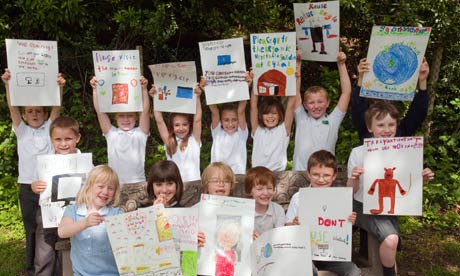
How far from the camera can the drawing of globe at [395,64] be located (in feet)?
13.9

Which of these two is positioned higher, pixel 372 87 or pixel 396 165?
pixel 372 87

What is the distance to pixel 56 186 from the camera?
3.63 meters

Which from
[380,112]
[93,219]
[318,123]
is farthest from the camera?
[318,123]

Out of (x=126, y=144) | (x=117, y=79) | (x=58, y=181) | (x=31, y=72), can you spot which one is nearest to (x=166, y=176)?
(x=58, y=181)

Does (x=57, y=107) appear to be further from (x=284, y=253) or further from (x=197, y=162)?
(x=284, y=253)

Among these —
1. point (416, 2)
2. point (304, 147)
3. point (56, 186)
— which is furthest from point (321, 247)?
point (416, 2)

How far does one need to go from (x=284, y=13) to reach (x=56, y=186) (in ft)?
16.0

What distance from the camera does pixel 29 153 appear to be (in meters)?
4.29

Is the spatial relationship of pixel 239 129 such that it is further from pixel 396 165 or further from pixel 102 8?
pixel 102 8

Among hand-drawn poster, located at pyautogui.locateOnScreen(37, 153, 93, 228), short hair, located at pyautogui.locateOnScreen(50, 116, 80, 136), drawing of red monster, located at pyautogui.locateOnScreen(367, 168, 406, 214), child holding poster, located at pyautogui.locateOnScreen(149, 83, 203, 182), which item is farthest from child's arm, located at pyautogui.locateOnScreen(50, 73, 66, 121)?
drawing of red monster, located at pyautogui.locateOnScreen(367, 168, 406, 214)

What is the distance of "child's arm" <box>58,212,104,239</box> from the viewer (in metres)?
3.15

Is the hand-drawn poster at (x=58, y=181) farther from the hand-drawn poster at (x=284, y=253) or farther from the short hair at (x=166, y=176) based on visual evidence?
the hand-drawn poster at (x=284, y=253)

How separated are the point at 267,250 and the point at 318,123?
1.62m

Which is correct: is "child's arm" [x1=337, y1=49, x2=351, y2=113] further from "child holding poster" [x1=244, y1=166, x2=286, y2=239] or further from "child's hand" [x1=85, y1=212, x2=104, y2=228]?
"child's hand" [x1=85, y1=212, x2=104, y2=228]
